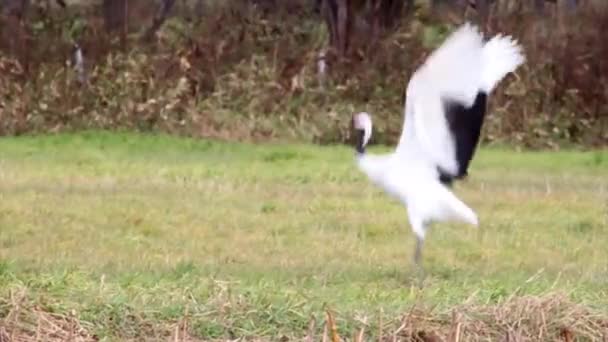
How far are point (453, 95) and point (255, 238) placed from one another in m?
2.19

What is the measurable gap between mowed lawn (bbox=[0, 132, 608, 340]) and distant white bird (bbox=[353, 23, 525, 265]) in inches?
16.1

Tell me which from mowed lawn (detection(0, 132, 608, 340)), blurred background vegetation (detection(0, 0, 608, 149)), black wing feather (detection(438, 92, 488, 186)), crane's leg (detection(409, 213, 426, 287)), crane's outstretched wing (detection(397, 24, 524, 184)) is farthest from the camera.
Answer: blurred background vegetation (detection(0, 0, 608, 149))

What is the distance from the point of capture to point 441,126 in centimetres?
774

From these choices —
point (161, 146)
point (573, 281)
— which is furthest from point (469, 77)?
point (161, 146)

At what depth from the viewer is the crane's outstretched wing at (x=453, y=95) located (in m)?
7.52

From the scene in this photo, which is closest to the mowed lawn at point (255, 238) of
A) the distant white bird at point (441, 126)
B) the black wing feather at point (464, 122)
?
the distant white bird at point (441, 126)

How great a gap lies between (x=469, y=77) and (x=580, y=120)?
823 cm

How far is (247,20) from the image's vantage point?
685 inches

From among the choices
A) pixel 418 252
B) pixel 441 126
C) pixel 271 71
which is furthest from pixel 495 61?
pixel 271 71

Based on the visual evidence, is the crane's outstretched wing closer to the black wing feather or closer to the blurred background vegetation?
the black wing feather

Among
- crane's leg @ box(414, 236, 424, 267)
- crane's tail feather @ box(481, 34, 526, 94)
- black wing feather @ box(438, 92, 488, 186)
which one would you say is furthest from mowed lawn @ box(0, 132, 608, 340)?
crane's tail feather @ box(481, 34, 526, 94)

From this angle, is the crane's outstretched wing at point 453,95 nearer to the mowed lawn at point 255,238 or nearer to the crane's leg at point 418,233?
the crane's leg at point 418,233

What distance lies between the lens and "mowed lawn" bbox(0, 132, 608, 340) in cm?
644

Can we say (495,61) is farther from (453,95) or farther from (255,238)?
(255,238)
